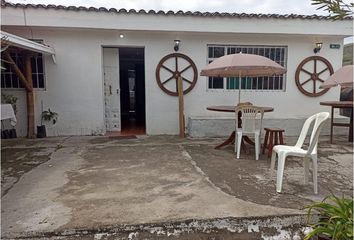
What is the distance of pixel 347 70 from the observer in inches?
251

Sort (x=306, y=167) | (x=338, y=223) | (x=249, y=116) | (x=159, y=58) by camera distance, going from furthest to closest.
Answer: (x=159, y=58) → (x=249, y=116) → (x=306, y=167) → (x=338, y=223)

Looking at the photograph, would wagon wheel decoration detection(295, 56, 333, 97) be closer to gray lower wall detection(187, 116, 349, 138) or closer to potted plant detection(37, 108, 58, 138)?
gray lower wall detection(187, 116, 349, 138)

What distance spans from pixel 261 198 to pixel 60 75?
6.29 meters

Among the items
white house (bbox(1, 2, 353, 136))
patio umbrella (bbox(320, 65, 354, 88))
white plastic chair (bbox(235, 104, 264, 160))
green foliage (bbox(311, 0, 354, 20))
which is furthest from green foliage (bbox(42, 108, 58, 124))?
green foliage (bbox(311, 0, 354, 20))

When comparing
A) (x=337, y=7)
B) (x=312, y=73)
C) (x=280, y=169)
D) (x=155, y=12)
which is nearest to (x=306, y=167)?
(x=280, y=169)

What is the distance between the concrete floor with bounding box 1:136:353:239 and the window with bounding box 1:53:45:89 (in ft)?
6.72

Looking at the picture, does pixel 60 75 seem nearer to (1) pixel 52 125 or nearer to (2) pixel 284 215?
(1) pixel 52 125

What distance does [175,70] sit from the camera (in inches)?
313

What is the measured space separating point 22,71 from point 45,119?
4.70 feet

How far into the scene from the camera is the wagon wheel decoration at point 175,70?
7891 mm

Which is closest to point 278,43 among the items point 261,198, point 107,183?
point 261,198

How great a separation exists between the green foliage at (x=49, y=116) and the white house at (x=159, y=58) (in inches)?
4.5

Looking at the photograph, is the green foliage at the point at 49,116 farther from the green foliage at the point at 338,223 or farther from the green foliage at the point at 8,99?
the green foliage at the point at 338,223

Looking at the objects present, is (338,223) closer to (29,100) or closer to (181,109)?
(181,109)
